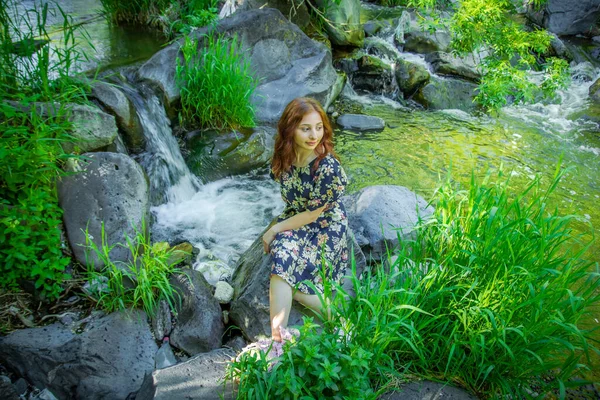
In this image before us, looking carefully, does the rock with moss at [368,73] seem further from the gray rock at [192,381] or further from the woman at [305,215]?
the gray rock at [192,381]

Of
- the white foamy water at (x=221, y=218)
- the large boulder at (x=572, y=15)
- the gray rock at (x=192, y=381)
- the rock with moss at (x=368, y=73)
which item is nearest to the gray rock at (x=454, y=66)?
the rock with moss at (x=368, y=73)

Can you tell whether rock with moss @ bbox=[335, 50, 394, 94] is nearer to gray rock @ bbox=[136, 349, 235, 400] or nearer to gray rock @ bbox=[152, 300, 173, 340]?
gray rock @ bbox=[152, 300, 173, 340]

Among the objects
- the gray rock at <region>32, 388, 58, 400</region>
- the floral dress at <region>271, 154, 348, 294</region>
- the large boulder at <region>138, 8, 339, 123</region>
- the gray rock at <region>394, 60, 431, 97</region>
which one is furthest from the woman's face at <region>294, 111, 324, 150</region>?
the gray rock at <region>394, 60, 431, 97</region>

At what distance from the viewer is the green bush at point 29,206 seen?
9.45ft

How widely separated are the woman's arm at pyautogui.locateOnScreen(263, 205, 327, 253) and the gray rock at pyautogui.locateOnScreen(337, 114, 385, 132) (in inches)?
164

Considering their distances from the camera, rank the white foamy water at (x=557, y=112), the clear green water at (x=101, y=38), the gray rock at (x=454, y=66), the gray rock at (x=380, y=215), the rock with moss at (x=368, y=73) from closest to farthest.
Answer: the gray rock at (x=380, y=215) → the clear green water at (x=101, y=38) → the white foamy water at (x=557, y=112) → the rock with moss at (x=368, y=73) → the gray rock at (x=454, y=66)

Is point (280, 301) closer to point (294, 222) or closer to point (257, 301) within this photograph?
point (257, 301)

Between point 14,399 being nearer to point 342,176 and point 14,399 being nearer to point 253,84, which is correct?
point 342,176

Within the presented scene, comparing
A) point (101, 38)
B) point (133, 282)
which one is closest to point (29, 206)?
point (133, 282)

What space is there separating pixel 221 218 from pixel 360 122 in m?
2.99

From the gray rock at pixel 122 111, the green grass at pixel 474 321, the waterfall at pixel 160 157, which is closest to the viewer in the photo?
the green grass at pixel 474 321

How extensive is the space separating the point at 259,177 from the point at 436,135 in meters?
2.91

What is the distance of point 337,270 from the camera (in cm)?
294

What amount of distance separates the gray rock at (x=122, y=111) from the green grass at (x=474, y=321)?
3.19m
